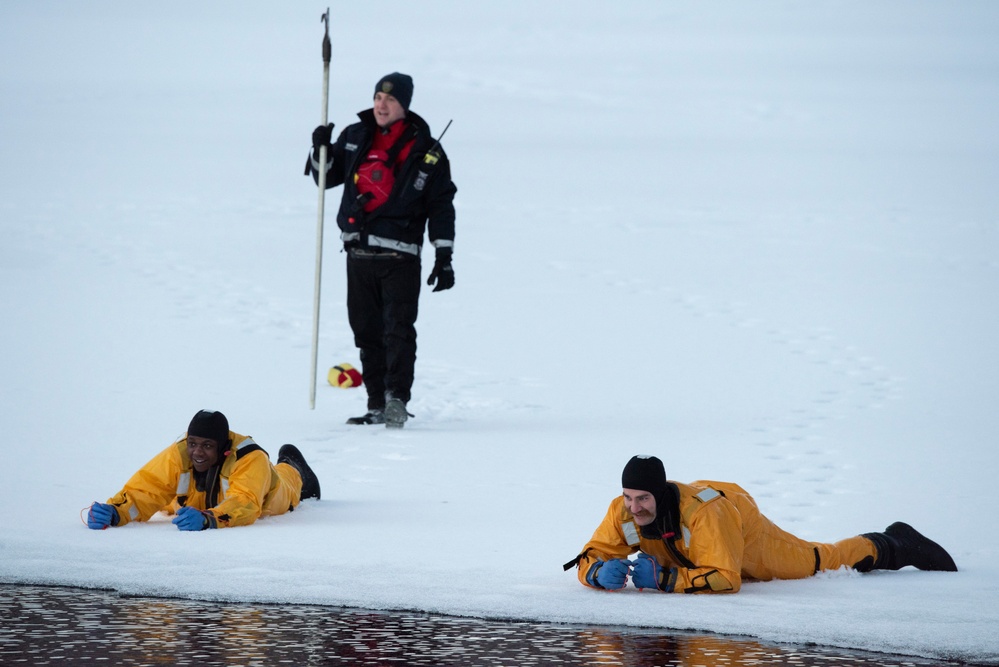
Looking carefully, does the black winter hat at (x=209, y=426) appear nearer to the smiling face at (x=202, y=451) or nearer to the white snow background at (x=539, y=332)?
the smiling face at (x=202, y=451)

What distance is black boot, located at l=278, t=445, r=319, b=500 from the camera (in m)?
6.85

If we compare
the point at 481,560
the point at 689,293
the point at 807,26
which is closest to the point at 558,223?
the point at 689,293

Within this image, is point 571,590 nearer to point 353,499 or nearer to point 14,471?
point 353,499

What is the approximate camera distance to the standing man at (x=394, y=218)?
861 centimetres

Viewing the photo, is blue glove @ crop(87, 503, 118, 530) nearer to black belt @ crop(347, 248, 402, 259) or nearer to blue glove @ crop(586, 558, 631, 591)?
blue glove @ crop(586, 558, 631, 591)

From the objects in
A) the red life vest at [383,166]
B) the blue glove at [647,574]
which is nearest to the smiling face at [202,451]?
the blue glove at [647,574]

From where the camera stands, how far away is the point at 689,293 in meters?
14.3

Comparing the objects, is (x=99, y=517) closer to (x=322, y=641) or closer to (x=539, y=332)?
(x=322, y=641)

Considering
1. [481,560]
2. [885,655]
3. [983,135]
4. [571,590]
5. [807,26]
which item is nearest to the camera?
[885,655]

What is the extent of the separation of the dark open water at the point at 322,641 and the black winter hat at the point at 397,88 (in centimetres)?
431

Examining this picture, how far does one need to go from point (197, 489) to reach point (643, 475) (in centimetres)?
209

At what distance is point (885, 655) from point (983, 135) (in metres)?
24.1

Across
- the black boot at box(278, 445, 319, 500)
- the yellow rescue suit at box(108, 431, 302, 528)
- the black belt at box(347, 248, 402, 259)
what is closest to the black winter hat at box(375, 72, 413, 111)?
the black belt at box(347, 248, 402, 259)

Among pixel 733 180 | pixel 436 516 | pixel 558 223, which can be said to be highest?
pixel 733 180
